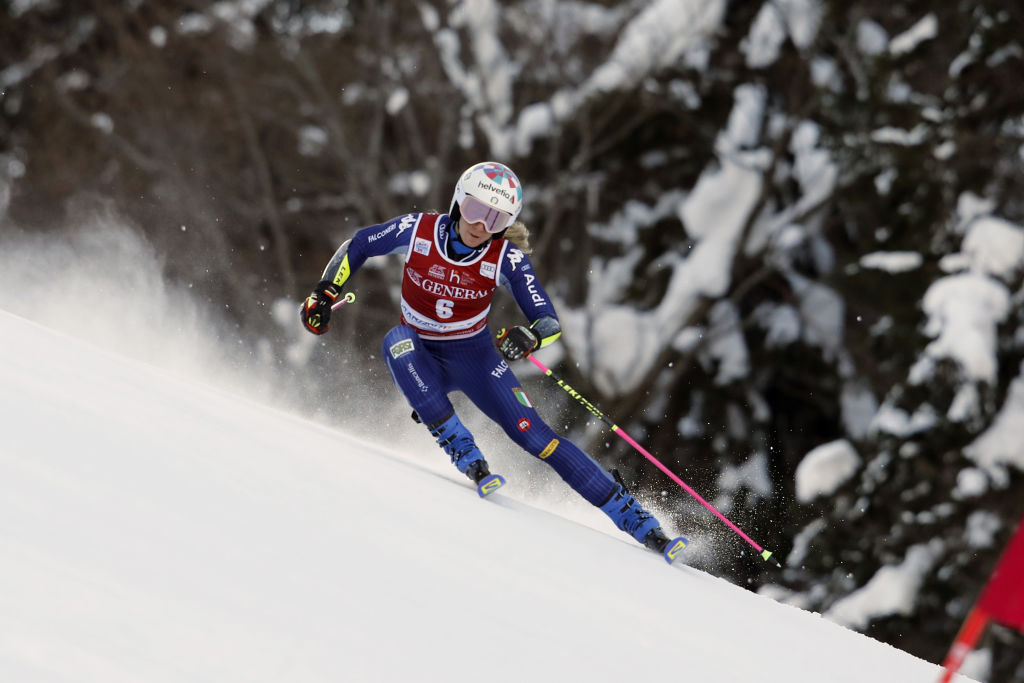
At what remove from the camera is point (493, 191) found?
454 cm

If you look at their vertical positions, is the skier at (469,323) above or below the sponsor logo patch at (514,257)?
below

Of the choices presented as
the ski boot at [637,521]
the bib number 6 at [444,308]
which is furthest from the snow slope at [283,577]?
the bib number 6 at [444,308]

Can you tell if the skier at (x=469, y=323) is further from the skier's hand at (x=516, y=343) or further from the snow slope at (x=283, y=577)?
the snow slope at (x=283, y=577)

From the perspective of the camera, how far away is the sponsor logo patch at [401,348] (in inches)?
185

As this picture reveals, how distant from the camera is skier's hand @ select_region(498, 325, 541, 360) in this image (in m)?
4.51

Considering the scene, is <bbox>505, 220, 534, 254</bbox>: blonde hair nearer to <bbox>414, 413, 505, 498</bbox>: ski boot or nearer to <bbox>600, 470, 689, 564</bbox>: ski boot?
<bbox>414, 413, 505, 498</bbox>: ski boot

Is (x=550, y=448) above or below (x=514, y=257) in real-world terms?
below

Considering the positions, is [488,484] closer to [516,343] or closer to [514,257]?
[516,343]

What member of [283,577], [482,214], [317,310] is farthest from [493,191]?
[283,577]

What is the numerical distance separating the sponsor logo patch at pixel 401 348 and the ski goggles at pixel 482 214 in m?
0.63

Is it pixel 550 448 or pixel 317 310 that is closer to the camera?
pixel 317 310

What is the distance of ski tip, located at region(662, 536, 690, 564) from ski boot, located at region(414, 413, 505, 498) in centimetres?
76

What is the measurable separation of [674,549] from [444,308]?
1495 mm

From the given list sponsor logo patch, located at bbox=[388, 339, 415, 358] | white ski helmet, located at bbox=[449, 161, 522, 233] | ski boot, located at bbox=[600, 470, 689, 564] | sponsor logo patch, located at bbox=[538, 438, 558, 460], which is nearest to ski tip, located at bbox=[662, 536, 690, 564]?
ski boot, located at bbox=[600, 470, 689, 564]
